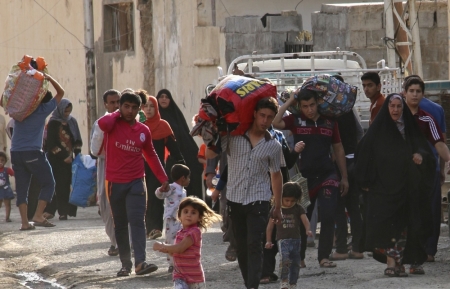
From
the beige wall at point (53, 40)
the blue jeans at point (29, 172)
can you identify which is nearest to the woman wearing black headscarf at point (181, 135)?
the blue jeans at point (29, 172)

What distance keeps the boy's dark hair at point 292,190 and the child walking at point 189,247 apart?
1.30m

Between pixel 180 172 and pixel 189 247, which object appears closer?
pixel 189 247

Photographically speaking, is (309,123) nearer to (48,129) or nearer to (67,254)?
(67,254)

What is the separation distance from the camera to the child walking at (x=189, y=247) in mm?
7230

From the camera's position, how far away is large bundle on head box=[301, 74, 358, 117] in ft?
31.0

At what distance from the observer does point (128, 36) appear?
24.6 meters

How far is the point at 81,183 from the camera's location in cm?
1606

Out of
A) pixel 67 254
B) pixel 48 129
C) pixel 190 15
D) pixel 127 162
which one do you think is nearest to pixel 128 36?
pixel 190 15

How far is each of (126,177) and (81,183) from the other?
6.65 m

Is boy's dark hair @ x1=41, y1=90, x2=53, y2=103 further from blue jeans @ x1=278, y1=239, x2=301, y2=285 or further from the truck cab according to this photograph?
blue jeans @ x1=278, y1=239, x2=301, y2=285

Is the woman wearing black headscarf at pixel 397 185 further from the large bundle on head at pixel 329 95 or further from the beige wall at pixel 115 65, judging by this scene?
the beige wall at pixel 115 65

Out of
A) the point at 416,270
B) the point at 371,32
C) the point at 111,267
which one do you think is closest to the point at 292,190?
the point at 416,270

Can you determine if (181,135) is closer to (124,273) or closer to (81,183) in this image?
(81,183)

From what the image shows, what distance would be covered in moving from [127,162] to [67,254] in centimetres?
218
